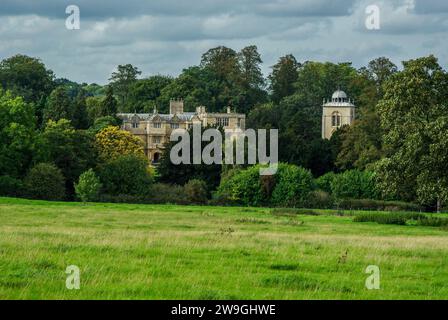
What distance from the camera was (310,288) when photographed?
2145 cm

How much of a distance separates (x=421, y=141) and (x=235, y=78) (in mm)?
105634

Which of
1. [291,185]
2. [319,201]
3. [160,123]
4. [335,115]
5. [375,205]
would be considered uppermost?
[335,115]

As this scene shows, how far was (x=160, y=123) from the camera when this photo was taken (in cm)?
12950

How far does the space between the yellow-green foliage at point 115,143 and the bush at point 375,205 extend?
24191 mm

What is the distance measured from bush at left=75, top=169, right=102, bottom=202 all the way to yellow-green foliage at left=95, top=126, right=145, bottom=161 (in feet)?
48.8

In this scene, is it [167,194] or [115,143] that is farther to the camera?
[115,143]

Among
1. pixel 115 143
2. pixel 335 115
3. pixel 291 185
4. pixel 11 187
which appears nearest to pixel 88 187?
pixel 11 187

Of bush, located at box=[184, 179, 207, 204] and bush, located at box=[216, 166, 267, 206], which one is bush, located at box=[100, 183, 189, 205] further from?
bush, located at box=[216, 166, 267, 206]

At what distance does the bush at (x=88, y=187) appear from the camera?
7391cm

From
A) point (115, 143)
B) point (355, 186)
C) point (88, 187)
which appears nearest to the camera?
point (88, 187)

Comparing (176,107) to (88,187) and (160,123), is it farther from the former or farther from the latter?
(88,187)

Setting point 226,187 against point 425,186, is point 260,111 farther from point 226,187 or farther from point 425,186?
point 425,186

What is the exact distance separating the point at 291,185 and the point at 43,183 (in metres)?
21.5

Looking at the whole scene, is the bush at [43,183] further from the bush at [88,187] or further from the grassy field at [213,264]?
the grassy field at [213,264]
